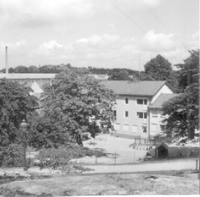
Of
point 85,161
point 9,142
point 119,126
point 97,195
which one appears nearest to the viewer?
point 97,195

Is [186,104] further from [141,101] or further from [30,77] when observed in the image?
[30,77]

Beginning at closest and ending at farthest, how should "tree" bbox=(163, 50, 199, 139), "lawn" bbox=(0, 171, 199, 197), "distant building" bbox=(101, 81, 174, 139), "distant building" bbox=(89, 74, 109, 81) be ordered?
"lawn" bbox=(0, 171, 199, 197) < "tree" bbox=(163, 50, 199, 139) < "distant building" bbox=(101, 81, 174, 139) < "distant building" bbox=(89, 74, 109, 81)

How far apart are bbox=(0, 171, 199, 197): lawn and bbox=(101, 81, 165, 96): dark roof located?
1199 millimetres

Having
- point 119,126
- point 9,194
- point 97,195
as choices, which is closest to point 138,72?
point 119,126

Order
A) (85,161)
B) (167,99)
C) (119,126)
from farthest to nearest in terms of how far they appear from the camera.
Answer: (119,126) < (167,99) < (85,161)

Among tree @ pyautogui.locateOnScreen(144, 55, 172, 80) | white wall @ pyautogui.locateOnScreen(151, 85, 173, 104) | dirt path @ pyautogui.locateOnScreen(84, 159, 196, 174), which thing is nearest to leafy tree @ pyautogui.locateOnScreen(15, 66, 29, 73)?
dirt path @ pyautogui.locateOnScreen(84, 159, 196, 174)

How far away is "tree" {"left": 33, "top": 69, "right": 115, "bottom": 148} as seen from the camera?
3.75 metres

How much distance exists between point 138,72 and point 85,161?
4.16 ft

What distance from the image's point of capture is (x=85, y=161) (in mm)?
3859

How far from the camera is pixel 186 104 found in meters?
4.16

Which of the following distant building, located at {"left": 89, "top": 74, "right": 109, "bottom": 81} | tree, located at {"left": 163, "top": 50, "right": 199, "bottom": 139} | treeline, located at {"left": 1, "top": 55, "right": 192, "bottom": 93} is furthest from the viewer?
distant building, located at {"left": 89, "top": 74, "right": 109, "bottom": 81}

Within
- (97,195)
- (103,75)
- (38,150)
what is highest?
(103,75)

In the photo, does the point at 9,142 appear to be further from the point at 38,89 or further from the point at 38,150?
the point at 38,89

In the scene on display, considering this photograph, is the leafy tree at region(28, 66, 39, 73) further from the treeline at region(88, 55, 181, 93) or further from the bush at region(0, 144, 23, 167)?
the bush at region(0, 144, 23, 167)
